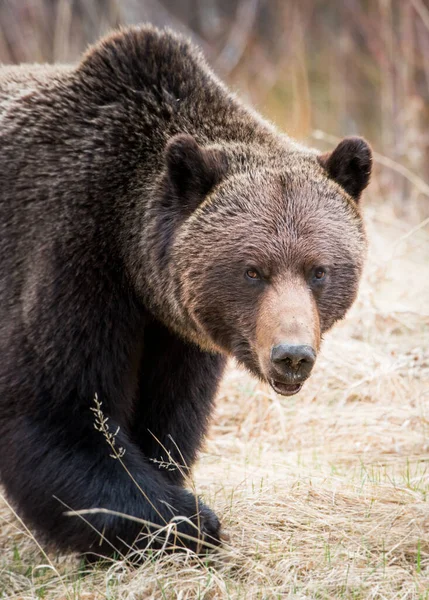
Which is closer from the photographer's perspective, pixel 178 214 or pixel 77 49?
pixel 178 214

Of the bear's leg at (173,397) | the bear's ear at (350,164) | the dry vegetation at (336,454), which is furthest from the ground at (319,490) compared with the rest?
the bear's ear at (350,164)

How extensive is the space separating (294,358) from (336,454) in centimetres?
265

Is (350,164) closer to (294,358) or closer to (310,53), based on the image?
(294,358)

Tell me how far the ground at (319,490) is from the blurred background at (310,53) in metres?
3.17

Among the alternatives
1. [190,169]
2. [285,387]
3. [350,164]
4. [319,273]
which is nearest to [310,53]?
[350,164]

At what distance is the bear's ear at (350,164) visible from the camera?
196 inches

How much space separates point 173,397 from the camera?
554 centimetres

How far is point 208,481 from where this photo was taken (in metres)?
6.09

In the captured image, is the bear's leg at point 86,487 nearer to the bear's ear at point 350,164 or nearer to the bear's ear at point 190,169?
the bear's ear at point 190,169

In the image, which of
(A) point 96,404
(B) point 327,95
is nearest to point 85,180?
(A) point 96,404

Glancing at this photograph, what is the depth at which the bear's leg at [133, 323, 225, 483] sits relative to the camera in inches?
215

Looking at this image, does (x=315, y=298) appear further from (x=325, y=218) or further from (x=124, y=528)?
(x=124, y=528)

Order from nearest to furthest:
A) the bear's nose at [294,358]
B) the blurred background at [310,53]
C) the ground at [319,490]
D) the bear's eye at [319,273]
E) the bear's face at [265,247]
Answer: the bear's nose at [294,358], the ground at [319,490], the bear's face at [265,247], the bear's eye at [319,273], the blurred background at [310,53]

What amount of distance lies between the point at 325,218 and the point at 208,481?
2209mm
